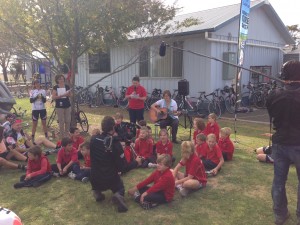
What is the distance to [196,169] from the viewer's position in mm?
4652

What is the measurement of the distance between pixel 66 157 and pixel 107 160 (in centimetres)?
180

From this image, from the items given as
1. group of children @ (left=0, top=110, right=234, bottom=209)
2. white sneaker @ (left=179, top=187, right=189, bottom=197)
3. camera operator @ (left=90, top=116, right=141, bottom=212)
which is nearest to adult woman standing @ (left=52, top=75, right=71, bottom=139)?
group of children @ (left=0, top=110, right=234, bottom=209)

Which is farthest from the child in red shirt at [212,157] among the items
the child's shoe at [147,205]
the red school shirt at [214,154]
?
the child's shoe at [147,205]

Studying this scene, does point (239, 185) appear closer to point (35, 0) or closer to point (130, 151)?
point (130, 151)

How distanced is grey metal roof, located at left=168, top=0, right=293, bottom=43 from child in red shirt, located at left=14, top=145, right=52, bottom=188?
7.39 metres

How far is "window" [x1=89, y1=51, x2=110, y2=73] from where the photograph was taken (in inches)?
642

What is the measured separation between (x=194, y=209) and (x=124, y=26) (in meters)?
5.79

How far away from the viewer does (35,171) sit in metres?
5.36

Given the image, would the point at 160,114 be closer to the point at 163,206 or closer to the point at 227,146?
the point at 227,146

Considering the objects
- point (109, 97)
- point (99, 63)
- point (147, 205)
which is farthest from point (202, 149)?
point (99, 63)

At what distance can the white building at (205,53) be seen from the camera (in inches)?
480

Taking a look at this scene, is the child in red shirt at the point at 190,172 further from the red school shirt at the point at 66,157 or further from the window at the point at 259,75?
the window at the point at 259,75

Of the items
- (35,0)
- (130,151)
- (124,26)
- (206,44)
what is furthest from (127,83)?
(130,151)

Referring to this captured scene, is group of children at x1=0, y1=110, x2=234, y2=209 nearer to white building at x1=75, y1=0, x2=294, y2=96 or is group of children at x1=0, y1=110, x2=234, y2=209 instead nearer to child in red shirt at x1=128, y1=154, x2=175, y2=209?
child in red shirt at x1=128, y1=154, x2=175, y2=209
